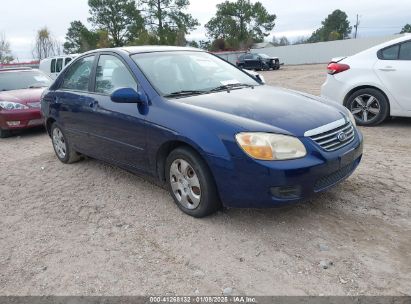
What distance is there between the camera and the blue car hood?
3.27 m

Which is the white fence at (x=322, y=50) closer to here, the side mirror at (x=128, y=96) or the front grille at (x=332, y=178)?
the front grille at (x=332, y=178)

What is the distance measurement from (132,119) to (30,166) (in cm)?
269

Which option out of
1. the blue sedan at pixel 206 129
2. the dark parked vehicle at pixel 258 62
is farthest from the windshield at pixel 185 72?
the dark parked vehicle at pixel 258 62

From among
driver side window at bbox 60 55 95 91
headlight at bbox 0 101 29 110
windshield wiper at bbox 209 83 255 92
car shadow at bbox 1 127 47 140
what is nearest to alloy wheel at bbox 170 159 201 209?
windshield wiper at bbox 209 83 255 92

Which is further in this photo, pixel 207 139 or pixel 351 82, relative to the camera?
pixel 351 82

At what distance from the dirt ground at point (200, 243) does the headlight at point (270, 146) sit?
28.6 inches

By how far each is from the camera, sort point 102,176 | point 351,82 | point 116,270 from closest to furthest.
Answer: point 116,270 → point 102,176 → point 351,82

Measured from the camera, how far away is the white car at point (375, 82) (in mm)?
6332

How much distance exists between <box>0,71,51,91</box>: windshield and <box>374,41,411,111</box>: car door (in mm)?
7340

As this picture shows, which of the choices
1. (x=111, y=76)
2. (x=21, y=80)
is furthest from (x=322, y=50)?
(x=111, y=76)

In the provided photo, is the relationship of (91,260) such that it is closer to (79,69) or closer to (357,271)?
(357,271)

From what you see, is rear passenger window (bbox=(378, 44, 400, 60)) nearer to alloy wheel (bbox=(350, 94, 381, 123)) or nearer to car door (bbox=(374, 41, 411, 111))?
car door (bbox=(374, 41, 411, 111))

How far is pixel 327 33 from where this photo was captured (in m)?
72.9

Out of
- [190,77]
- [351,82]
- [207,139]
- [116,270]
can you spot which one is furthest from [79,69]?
[351,82]
